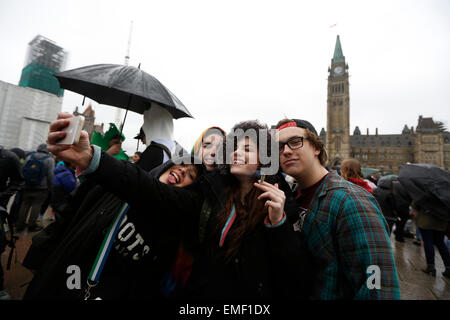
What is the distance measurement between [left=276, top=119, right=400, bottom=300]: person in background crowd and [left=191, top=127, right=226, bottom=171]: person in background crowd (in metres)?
0.68

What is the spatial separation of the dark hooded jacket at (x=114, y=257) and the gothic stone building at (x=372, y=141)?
73603 mm

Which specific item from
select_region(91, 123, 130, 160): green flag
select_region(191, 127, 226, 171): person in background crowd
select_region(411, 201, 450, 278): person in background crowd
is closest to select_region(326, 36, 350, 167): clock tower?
select_region(411, 201, 450, 278): person in background crowd

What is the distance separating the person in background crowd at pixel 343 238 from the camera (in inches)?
45.2

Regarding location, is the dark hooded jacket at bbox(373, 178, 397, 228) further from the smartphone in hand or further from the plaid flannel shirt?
the smartphone in hand

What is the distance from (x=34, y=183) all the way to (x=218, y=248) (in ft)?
21.9

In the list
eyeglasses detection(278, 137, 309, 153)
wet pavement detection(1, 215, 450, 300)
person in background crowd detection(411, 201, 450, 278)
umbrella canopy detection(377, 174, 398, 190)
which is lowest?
wet pavement detection(1, 215, 450, 300)

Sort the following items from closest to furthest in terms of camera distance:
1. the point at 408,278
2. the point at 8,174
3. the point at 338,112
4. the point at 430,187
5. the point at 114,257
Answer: the point at 114,257 → the point at 8,174 → the point at 430,187 → the point at 408,278 → the point at 338,112

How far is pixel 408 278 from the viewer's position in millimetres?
4305

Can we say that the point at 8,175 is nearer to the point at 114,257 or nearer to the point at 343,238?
the point at 114,257

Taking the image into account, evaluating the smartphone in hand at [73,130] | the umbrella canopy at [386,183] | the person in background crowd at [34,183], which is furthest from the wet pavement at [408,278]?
the smartphone in hand at [73,130]

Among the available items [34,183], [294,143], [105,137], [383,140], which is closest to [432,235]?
[294,143]

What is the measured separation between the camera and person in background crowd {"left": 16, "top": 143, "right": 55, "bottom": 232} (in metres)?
5.23

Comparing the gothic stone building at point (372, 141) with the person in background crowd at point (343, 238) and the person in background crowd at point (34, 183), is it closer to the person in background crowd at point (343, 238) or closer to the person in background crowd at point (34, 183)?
the person in background crowd at point (343, 238)
